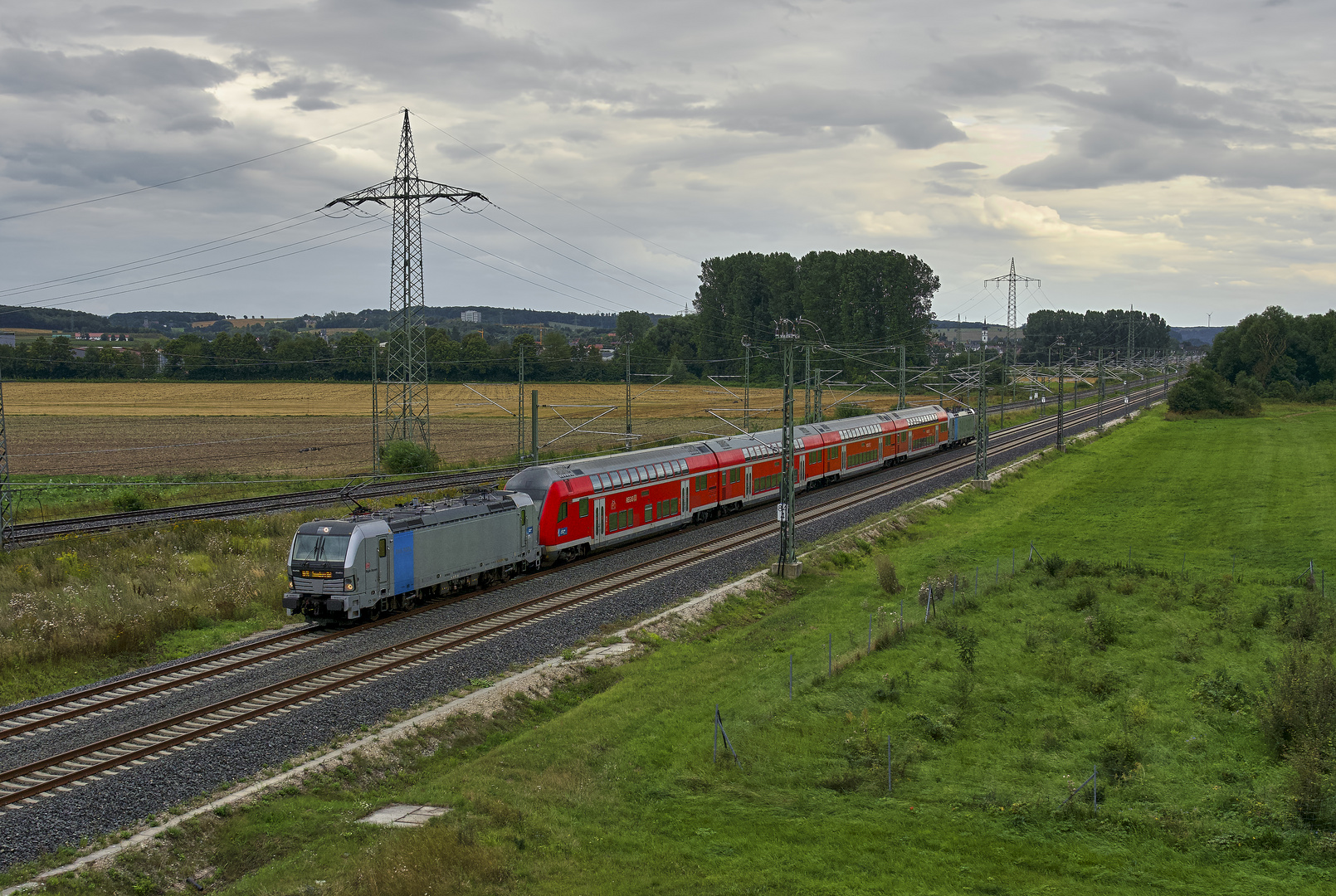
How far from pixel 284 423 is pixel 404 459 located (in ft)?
135

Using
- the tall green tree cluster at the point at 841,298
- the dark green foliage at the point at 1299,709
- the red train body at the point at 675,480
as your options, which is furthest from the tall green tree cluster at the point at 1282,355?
the dark green foliage at the point at 1299,709

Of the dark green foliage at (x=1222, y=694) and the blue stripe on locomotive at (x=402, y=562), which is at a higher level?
the blue stripe on locomotive at (x=402, y=562)

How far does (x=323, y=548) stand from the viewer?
2909 cm

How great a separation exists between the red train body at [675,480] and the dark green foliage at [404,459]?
20.3 metres

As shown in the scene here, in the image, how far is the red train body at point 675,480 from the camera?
3922cm

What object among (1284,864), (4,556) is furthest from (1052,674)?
(4,556)

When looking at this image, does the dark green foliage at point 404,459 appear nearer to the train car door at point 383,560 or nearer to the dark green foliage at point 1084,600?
Answer: the train car door at point 383,560

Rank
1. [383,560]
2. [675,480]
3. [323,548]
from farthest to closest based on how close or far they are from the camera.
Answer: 1. [675,480]
2. [383,560]
3. [323,548]

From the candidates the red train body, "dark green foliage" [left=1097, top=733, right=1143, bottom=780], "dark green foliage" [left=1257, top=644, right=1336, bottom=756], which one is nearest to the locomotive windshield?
the red train body

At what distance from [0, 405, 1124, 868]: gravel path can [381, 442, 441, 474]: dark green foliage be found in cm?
2519

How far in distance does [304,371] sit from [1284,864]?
134696mm

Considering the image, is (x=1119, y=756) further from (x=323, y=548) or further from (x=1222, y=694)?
(x=323, y=548)

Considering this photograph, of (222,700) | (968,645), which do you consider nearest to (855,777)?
(968,645)

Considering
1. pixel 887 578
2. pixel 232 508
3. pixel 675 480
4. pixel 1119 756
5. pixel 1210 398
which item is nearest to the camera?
pixel 1119 756
